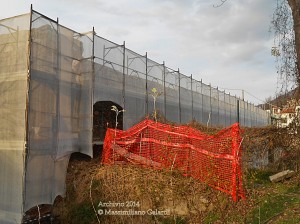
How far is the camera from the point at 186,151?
342 inches

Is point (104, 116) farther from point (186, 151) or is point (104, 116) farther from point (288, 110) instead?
point (288, 110)

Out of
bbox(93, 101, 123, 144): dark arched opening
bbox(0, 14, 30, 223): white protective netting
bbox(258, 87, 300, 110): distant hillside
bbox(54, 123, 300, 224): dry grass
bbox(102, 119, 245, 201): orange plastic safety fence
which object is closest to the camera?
bbox(54, 123, 300, 224): dry grass

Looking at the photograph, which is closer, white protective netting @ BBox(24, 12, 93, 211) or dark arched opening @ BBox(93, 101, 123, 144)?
white protective netting @ BBox(24, 12, 93, 211)

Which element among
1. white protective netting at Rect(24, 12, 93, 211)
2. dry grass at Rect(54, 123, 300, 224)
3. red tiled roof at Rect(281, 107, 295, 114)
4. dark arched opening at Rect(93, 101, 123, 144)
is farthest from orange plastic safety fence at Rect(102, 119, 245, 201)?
dark arched opening at Rect(93, 101, 123, 144)

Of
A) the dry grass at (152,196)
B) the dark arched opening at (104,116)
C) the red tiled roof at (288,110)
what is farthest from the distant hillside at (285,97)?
the dark arched opening at (104,116)

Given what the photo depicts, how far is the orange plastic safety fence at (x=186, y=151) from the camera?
7336 mm

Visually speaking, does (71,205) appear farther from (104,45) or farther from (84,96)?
(104,45)

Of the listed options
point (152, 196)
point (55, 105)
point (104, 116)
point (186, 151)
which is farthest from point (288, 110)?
point (104, 116)

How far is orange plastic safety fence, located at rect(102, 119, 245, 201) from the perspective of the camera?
289 inches

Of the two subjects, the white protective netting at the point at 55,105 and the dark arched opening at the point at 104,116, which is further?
the dark arched opening at the point at 104,116

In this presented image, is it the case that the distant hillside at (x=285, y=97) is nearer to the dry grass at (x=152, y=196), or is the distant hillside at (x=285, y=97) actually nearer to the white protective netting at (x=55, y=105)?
the dry grass at (x=152, y=196)

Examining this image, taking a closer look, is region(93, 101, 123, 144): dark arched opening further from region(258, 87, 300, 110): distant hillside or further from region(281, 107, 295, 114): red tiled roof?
region(258, 87, 300, 110): distant hillside

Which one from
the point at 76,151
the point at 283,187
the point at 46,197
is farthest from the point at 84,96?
the point at 283,187

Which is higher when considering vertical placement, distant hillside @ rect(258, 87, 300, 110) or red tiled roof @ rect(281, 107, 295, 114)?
distant hillside @ rect(258, 87, 300, 110)
